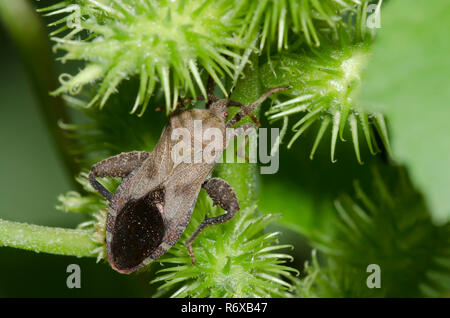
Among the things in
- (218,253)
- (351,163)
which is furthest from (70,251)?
(351,163)

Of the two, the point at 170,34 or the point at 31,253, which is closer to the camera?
the point at 170,34

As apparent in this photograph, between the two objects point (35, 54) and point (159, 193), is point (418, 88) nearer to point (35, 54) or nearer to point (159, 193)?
point (159, 193)

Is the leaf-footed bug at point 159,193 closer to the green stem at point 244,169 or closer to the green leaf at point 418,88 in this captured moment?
the green stem at point 244,169

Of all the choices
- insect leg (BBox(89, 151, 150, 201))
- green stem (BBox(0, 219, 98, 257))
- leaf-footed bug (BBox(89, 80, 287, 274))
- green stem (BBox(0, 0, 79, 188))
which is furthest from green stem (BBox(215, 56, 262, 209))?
green stem (BBox(0, 0, 79, 188))

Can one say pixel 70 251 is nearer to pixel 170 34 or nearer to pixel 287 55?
pixel 170 34

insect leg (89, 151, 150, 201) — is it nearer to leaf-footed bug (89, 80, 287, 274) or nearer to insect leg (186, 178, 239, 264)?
leaf-footed bug (89, 80, 287, 274)

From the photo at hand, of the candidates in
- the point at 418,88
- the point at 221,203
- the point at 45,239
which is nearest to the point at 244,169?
the point at 221,203
